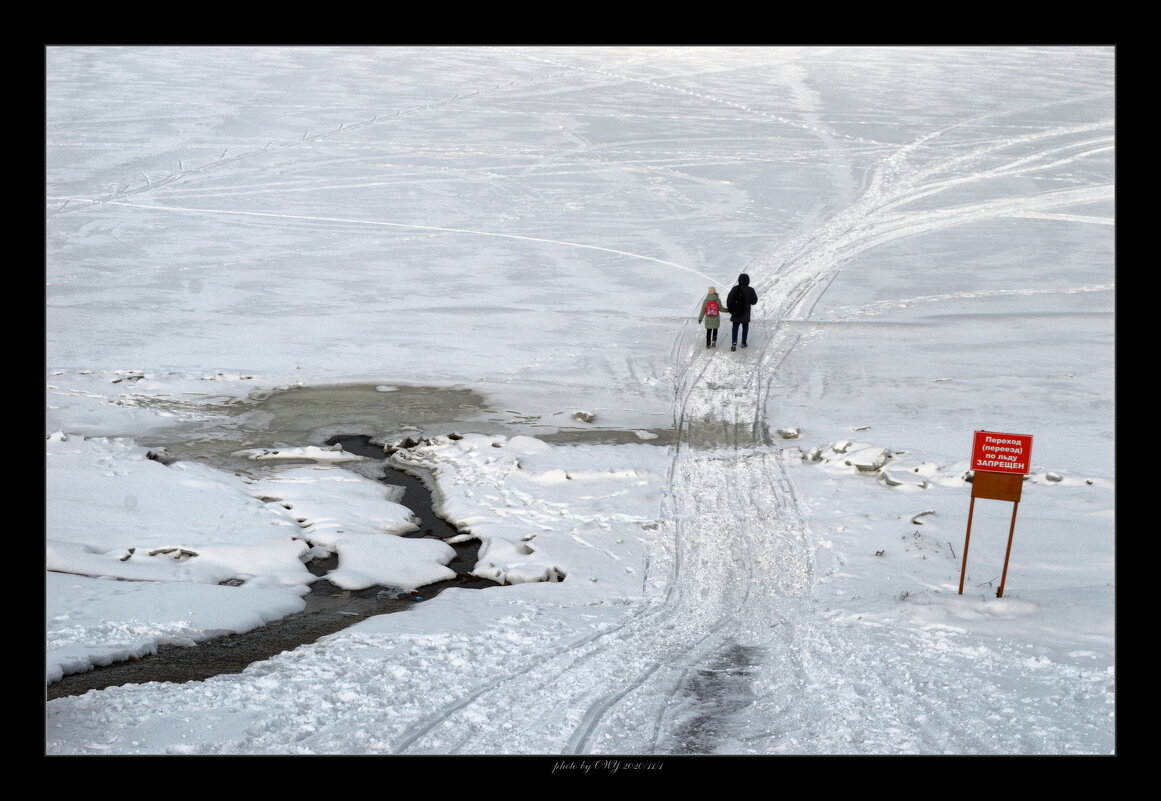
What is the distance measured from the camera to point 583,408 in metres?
14.9

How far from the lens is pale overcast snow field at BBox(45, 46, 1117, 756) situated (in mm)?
7078

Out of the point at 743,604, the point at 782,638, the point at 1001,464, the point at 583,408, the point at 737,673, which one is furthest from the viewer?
the point at 583,408

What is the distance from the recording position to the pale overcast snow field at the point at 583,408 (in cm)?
708

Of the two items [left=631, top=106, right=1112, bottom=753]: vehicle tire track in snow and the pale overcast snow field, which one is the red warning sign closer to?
the pale overcast snow field

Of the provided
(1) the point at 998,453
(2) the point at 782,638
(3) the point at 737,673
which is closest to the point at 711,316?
(1) the point at 998,453

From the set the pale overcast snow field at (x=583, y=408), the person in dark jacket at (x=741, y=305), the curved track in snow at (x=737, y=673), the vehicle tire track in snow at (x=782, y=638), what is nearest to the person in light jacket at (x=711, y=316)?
the person in dark jacket at (x=741, y=305)

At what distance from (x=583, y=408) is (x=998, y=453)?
276 inches

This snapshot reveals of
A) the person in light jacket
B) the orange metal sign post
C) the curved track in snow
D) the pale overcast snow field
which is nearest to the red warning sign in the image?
the orange metal sign post

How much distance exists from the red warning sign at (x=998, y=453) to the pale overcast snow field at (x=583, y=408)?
1166 millimetres

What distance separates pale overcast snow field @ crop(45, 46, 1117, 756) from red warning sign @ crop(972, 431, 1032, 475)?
3.82 feet

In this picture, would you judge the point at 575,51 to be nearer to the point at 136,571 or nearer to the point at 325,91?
the point at 325,91

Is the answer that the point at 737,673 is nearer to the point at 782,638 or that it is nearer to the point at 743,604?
the point at 782,638

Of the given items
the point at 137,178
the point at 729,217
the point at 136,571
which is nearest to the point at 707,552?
the point at 136,571

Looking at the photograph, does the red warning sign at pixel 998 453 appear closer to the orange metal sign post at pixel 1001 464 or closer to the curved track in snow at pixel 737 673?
the orange metal sign post at pixel 1001 464
